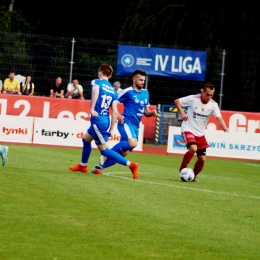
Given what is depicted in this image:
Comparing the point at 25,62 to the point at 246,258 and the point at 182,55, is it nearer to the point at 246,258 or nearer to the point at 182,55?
the point at 182,55

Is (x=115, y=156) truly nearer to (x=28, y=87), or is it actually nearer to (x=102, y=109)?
(x=102, y=109)

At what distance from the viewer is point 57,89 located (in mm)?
31734

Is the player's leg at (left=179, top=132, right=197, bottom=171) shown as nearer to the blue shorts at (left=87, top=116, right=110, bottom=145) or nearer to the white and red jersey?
the white and red jersey

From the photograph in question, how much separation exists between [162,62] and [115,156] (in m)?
18.9

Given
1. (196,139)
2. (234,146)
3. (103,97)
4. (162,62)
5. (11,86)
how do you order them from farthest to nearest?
1. (162,62)
2. (11,86)
3. (234,146)
4. (196,139)
5. (103,97)

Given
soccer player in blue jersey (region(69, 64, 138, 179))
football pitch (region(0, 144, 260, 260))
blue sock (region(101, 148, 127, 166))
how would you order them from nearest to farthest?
1. football pitch (region(0, 144, 260, 260))
2. blue sock (region(101, 148, 127, 166))
3. soccer player in blue jersey (region(69, 64, 138, 179))

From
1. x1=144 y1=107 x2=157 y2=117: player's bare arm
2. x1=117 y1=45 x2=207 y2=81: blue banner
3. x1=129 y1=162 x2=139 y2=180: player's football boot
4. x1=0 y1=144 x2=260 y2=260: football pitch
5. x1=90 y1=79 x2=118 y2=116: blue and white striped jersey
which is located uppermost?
x1=117 y1=45 x2=207 y2=81: blue banner

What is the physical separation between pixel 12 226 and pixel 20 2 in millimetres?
51924

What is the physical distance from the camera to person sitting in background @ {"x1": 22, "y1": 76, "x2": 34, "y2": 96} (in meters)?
31.6

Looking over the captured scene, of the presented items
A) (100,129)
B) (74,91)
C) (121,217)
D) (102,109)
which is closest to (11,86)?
(74,91)

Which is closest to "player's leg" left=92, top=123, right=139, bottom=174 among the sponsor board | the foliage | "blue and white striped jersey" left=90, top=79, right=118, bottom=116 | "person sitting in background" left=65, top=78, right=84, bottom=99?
"blue and white striped jersey" left=90, top=79, right=118, bottom=116

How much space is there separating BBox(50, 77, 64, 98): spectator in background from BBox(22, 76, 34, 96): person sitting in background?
2.39 ft

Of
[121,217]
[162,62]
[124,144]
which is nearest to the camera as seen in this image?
[121,217]

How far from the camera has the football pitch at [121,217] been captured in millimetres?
8305
